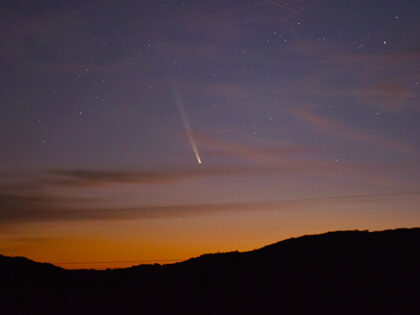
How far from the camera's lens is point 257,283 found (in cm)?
4766

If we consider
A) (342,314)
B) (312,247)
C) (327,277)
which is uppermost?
(312,247)

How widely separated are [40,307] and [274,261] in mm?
19445

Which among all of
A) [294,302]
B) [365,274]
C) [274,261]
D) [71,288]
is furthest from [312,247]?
[71,288]

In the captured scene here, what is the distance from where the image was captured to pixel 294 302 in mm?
42031

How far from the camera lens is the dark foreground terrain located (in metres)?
40.9

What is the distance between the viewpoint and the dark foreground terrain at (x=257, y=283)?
40906 mm

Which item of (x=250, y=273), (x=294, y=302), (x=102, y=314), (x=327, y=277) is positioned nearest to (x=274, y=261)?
(x=250, y=273)

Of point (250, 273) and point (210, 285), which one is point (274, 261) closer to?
point (250, 273)

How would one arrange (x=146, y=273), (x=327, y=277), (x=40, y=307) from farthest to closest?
(x=146, y=273), (x=327, y=277), (x=40, y=307)

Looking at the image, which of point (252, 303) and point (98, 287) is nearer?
point (252, 303)

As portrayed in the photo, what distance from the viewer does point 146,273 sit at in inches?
2174

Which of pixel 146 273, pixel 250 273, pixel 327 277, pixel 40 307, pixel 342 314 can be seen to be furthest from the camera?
pixel 146 273

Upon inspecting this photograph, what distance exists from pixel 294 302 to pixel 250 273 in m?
8.77

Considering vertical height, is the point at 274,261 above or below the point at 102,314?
above
